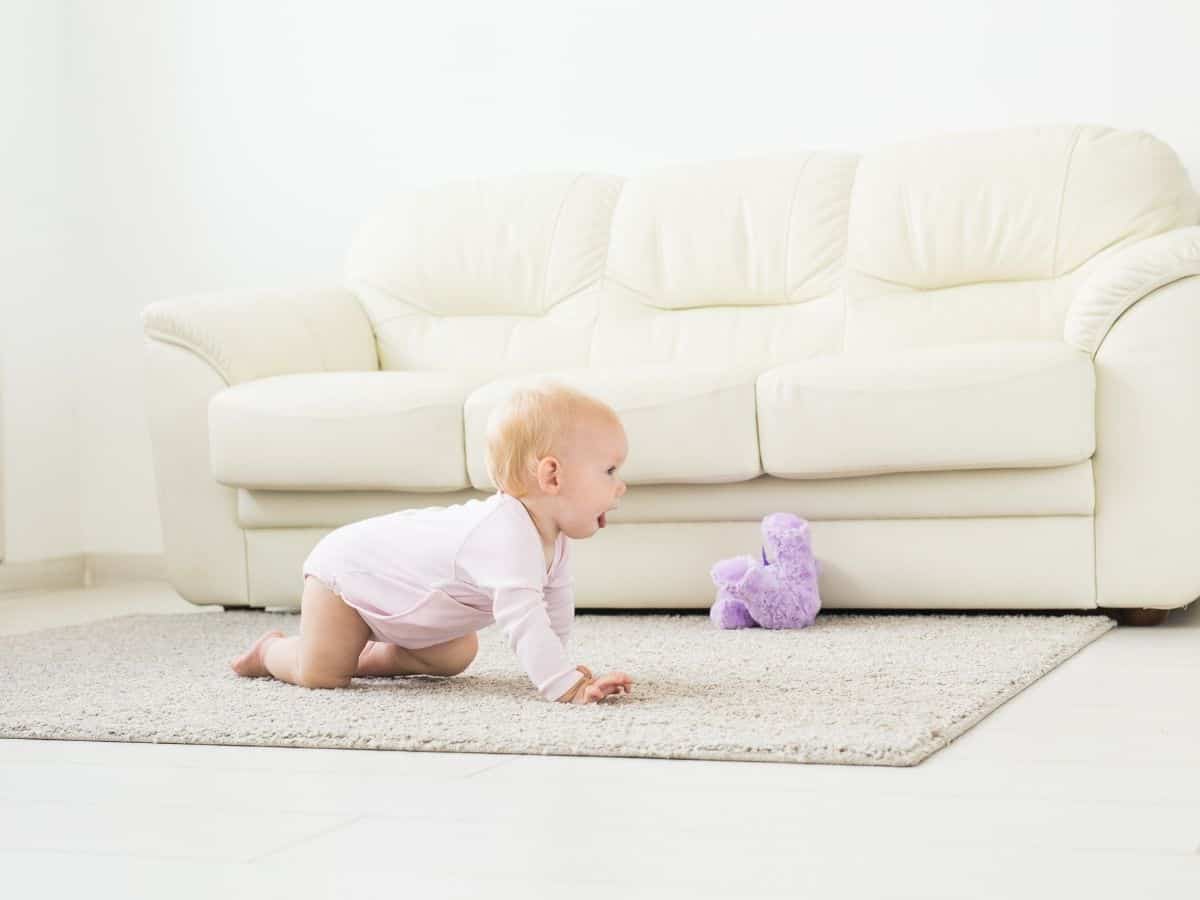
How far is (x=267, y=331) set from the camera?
10.9ft

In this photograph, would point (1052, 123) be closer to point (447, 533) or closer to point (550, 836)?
point (447, 533)

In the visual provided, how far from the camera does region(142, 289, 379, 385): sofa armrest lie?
10.5ft

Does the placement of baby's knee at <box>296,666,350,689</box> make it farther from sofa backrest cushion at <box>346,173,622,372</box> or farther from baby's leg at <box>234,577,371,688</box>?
sofa backrest cushion at <box>346,173,622,372</box>

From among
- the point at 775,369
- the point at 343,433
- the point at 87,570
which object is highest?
the point at 775,369

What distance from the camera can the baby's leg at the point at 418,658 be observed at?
216cm

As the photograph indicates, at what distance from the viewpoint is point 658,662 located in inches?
89.0

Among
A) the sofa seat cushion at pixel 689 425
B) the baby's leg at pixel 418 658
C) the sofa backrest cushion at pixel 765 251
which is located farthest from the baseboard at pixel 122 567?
the baby's leg at pixel 418 658

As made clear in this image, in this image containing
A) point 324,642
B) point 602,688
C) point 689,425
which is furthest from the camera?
point 689,425

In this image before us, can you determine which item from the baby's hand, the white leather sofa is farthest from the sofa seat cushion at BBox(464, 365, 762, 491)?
the baby's hand

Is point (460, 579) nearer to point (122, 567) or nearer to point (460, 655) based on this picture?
point (460, 655)

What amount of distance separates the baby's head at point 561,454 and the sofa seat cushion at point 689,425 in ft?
2.65

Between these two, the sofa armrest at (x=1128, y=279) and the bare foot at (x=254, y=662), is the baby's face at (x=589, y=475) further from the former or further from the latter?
the sofa armrest at (x=1128, y=279)

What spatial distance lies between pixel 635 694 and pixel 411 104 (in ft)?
8.38

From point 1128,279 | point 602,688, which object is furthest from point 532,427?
point 1128,279
